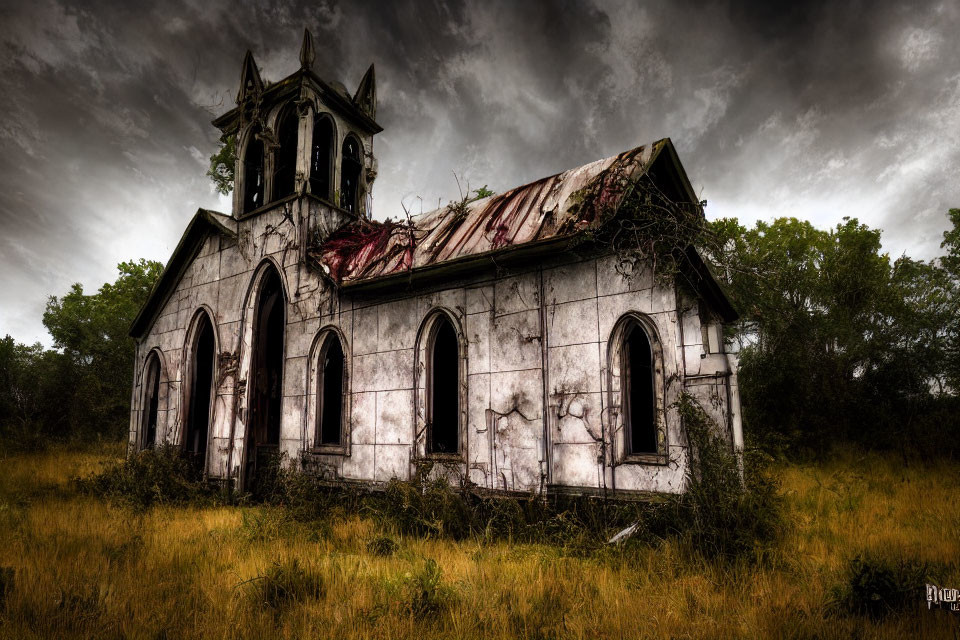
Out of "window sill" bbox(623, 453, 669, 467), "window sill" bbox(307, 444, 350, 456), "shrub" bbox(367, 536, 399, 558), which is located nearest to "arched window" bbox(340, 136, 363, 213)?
"window sill" bbox(307, 444, 350, 456)

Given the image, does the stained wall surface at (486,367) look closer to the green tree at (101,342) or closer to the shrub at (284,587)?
the shrub at (284,587)

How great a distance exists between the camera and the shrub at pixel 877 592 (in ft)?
14.1

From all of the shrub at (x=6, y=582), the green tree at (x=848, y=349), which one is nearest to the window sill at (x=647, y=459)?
the shrub at (x=6, y=582)

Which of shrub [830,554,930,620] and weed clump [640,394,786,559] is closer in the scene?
shrub [830,554,930,620]

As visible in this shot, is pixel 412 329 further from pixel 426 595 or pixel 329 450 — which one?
pixel 426 595

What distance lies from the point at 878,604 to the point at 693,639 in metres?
1.83

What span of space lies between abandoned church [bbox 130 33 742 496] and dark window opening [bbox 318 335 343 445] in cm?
4

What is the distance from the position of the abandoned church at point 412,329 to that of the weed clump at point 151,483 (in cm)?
53

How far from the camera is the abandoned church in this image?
7.05m

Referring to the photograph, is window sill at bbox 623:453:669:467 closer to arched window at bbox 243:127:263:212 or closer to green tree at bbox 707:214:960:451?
green tree at bbox 707:214:960:451

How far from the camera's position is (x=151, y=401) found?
13.9 meters

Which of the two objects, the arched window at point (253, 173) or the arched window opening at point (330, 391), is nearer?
the arched window opening at point (330, 391)

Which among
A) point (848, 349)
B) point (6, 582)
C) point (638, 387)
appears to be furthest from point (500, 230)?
point (848, 349)

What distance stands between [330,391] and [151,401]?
6.63 meters
